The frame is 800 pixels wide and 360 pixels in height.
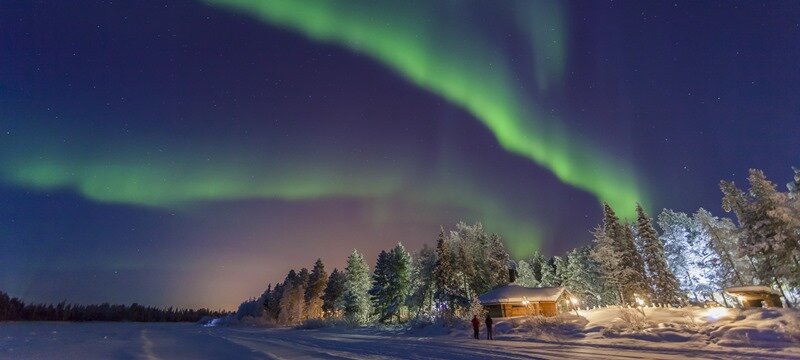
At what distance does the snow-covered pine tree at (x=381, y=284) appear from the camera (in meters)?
64.8

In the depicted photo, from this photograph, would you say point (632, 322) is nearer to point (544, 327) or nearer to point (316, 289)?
point (544, 327)

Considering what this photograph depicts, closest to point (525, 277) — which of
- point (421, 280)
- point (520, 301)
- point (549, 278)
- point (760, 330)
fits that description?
point (549, 278)

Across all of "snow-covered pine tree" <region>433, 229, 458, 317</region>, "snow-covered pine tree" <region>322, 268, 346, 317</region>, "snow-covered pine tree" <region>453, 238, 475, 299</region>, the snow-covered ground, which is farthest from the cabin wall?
"snow-covered pine tree" <region>322, 268, 346, 317</region>

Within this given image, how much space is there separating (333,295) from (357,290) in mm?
13049

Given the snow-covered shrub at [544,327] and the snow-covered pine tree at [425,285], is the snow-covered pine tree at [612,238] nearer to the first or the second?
the snow-covered shrub at [544,327]

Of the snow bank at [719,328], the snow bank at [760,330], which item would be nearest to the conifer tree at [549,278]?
the snow bank at [719,328]

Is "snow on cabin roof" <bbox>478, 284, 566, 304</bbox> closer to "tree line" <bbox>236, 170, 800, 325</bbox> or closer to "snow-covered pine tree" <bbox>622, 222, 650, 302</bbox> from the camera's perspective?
"tree line" <bbox>236, 170, 800, 325</bbox>

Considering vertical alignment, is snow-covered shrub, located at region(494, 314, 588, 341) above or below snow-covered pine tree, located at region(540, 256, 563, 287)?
below

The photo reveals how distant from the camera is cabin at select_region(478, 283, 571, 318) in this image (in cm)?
4878

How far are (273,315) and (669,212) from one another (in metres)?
A: 85.2

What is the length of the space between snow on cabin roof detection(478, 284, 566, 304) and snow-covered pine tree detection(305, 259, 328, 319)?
Answer: 48.2m

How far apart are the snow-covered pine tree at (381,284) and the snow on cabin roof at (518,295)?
18.8 metres

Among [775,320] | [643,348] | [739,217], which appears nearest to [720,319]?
[775,320]

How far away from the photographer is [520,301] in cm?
4897
